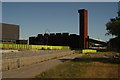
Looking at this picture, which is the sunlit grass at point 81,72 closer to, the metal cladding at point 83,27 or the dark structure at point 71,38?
the metal cladding at point 83,27

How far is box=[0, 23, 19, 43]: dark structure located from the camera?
101 m

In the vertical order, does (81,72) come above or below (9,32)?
below

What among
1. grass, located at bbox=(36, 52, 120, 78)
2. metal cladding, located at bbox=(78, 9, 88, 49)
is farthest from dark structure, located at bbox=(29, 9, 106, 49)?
grass, located at bbox=(36, 52, 120, 78)

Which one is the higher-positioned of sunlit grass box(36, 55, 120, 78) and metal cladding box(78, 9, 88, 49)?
metal cladding box(78, 9, 88, 49)

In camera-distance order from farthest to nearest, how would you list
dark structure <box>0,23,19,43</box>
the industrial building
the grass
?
the industrial building, dark structure <box>0,23,19,43</box>, the grass

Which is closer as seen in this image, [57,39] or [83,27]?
[83,27]

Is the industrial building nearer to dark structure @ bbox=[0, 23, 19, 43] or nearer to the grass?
dark structure @ bbox=[0, 23, 19, 43]

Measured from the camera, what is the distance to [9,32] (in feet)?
338

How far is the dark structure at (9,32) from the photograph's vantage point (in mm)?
101050

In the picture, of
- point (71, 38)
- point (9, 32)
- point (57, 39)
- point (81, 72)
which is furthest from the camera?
point (57, 39)

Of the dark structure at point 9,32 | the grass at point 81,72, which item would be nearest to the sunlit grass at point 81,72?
the grass at point 81,72

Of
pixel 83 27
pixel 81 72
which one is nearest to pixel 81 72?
pixel 81 72

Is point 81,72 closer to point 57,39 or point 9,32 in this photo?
point 9,32

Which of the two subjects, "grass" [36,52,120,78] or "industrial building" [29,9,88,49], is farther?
"industrial building" [29,9,88,49]
